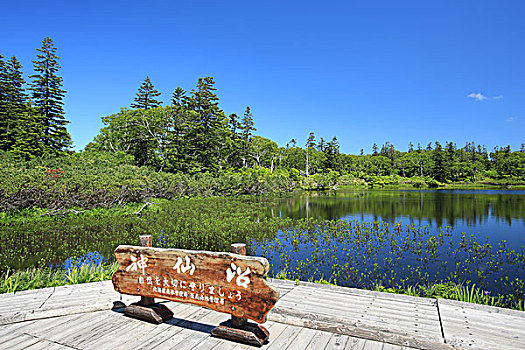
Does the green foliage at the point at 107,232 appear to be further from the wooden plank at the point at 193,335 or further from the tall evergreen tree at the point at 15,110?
the tall evergreen tree at the point at 15,110

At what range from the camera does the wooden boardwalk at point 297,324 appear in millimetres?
3279

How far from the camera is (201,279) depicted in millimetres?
3465

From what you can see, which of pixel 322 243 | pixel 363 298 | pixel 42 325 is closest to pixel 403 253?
pixel 322 243

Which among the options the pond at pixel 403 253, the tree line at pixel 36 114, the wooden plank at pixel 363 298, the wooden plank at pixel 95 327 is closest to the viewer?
the wooden plank at pixel 95 327

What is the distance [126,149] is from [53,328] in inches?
1293

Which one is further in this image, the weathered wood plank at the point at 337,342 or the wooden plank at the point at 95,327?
the wooden plank at the point at 95,327

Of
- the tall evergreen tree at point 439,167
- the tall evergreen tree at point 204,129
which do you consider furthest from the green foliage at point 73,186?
the tall evergreen tree at point 439,167

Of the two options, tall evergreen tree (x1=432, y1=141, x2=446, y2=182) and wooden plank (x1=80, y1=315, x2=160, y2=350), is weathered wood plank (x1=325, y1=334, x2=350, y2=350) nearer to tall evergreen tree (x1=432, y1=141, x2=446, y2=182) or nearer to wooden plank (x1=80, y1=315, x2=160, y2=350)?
wooden plank (x1=80, y1=315, x2=160, y2=350)

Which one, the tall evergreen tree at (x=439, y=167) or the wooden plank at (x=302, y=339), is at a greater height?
the tall evergreen tree at (x=439, y=167)

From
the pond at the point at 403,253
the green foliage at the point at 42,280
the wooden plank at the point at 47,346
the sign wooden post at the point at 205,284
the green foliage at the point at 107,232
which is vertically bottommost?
the pond at the point at 403,253

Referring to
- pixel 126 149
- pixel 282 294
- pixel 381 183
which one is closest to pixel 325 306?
pixel 282 294

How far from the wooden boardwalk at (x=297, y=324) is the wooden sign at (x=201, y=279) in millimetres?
413

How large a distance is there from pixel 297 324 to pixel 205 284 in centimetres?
122

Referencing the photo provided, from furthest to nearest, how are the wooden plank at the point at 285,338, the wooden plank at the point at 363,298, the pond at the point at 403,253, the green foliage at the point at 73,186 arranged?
the green foliage at the point at 73,186 → the pond at the point at 403,253 → the wooden plank at the point at 363,298 → the wooden plank at the point at 285,338
